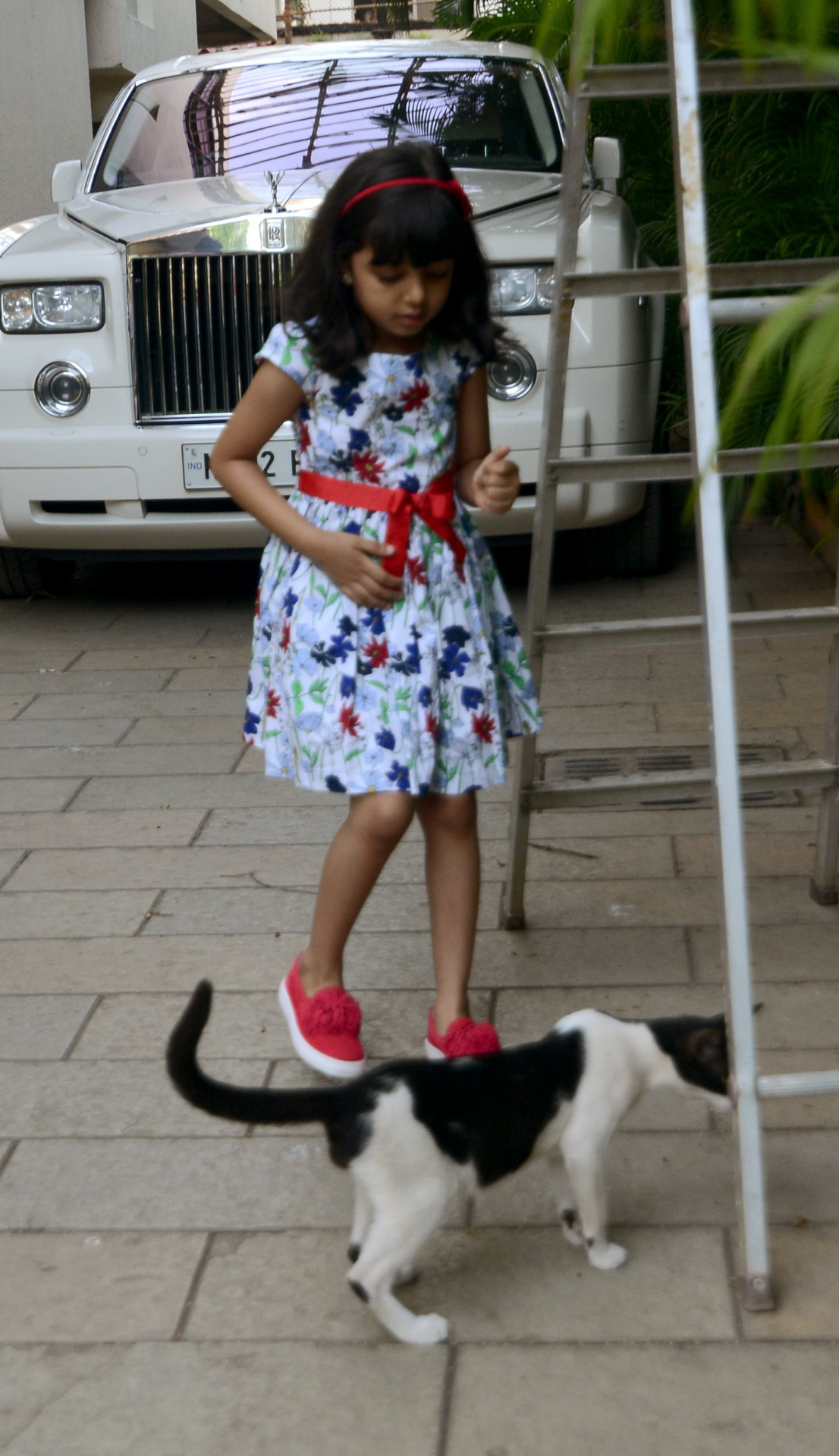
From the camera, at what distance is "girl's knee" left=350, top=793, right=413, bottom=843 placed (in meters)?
2.56

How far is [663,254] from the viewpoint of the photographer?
7.53 metres

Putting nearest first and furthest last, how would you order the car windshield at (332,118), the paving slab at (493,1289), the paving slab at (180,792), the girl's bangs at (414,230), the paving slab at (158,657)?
1. the paving slab at (493,1289)
2. the girl's bangs at (414,230)
3. the paving slab at (180,792)
4. the paving slab at (158,657)
5. the car windshield at (332,118)

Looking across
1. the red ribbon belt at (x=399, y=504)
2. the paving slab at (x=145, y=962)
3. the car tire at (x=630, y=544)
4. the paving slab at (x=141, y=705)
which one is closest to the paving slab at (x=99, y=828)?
the paving slab at (x=145, y=962)

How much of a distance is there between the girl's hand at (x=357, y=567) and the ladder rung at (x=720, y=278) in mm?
537

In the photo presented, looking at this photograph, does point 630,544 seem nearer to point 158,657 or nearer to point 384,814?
point 158,657

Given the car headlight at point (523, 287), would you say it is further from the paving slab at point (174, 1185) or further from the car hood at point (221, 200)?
the paving slab at point (174, 1185)

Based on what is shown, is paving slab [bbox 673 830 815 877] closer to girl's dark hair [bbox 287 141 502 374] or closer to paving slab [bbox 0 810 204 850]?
paving slab [bbox 0 810 204 850]

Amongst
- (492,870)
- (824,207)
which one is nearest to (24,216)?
(824,207)

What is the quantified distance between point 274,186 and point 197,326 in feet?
2.00

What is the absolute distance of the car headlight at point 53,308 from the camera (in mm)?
5391

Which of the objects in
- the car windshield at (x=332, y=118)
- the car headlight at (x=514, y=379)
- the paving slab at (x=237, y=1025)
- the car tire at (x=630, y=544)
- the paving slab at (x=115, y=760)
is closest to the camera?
the paving slab at (x=237, y=1025)

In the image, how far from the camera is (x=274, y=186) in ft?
18.1

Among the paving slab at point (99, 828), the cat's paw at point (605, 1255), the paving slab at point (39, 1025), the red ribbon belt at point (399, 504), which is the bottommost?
the paving slab at point (99, 828)

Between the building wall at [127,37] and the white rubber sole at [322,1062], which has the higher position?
the building wall at [127,37]
